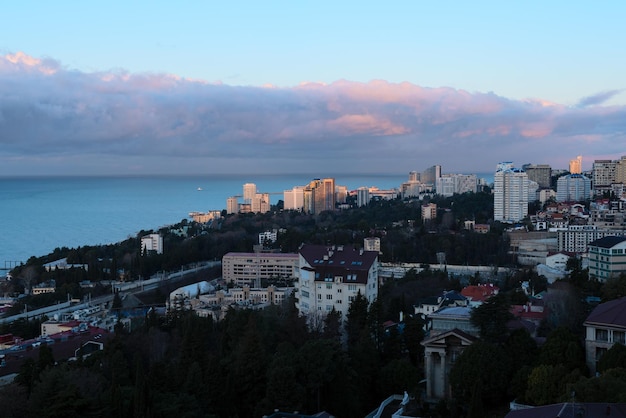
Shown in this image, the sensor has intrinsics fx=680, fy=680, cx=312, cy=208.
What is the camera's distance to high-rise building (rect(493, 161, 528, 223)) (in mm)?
34406

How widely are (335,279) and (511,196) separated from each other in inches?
911

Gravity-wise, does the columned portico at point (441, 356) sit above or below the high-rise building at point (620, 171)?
below

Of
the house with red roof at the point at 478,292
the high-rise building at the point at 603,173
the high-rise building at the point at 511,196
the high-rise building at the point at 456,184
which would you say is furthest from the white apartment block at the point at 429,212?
the house with red roof at the point at 478,292

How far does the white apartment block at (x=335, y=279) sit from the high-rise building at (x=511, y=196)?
21.7m

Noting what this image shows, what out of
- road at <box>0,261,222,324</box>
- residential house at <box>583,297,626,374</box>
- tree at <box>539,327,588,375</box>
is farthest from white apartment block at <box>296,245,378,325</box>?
road at <box>0,261,222,324</box>

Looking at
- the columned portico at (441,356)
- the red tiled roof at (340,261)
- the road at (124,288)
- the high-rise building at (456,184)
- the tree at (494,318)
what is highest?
the high-rise building at (456,184)

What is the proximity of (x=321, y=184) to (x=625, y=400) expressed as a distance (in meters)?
46.2

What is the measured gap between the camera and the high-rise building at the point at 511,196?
113 feet

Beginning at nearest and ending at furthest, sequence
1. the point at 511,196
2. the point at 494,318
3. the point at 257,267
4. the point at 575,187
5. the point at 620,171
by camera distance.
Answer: the point at 494,318
the point at 257,267
the point at 511,196
the point at 575,187
the point at 620,171

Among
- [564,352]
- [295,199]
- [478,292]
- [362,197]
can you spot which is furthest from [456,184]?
[564,352]

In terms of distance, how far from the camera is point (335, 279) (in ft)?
45.5

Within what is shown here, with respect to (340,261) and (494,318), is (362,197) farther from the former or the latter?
(494,318)

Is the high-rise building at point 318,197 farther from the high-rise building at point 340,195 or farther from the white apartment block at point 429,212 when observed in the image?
the white apartment block at point 429,212

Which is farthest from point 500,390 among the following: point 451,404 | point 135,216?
point 135,216
